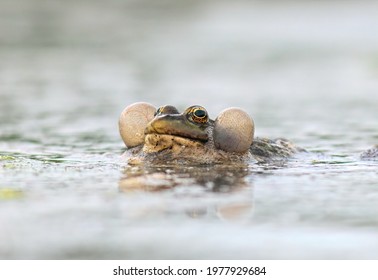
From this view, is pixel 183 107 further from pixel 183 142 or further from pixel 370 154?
pixel 183 142

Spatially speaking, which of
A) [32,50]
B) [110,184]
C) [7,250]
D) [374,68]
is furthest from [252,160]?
[32,50]

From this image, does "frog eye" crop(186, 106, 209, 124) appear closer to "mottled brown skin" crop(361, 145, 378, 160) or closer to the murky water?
the murky water

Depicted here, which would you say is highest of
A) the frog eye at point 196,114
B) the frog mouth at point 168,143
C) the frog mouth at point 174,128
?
the frog eye at point 196,114

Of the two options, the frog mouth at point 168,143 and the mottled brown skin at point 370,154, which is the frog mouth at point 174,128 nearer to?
the frog mouth at point 168,143

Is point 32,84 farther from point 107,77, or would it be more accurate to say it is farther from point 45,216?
point 45,216

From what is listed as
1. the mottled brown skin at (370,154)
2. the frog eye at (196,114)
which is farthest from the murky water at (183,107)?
the frog eye at (196,114)
